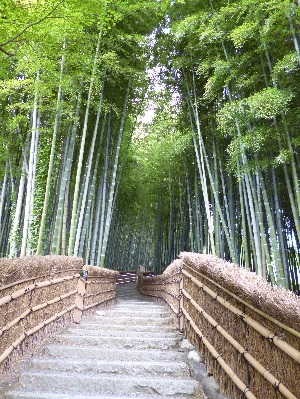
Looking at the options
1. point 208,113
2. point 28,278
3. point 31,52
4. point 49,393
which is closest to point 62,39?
Result: point 31,52

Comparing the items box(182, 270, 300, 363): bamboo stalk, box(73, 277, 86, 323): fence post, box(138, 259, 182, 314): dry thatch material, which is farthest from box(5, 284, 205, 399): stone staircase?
box(138, 259, 182, 314): dry thatch material

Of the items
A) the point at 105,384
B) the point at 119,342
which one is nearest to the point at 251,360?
the point at 105,384

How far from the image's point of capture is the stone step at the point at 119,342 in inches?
113

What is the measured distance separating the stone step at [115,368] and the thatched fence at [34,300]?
0.22 meters

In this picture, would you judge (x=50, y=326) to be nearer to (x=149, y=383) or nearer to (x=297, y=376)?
(x=149, y=383)

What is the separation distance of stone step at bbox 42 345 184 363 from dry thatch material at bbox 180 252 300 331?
0.73m

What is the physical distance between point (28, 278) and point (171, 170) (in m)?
8.00

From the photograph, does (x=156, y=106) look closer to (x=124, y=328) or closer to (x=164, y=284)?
(x=164, y=284)

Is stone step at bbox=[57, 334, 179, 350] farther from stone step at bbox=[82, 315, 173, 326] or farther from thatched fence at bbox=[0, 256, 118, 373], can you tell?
stone step at bbox=[82, 315, 173, 326]

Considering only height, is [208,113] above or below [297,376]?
above

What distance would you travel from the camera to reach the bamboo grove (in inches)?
179

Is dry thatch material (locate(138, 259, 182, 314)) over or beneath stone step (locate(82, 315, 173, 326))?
over

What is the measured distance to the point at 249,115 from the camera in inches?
192

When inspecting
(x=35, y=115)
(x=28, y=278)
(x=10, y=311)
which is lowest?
(x=10, y=311)
